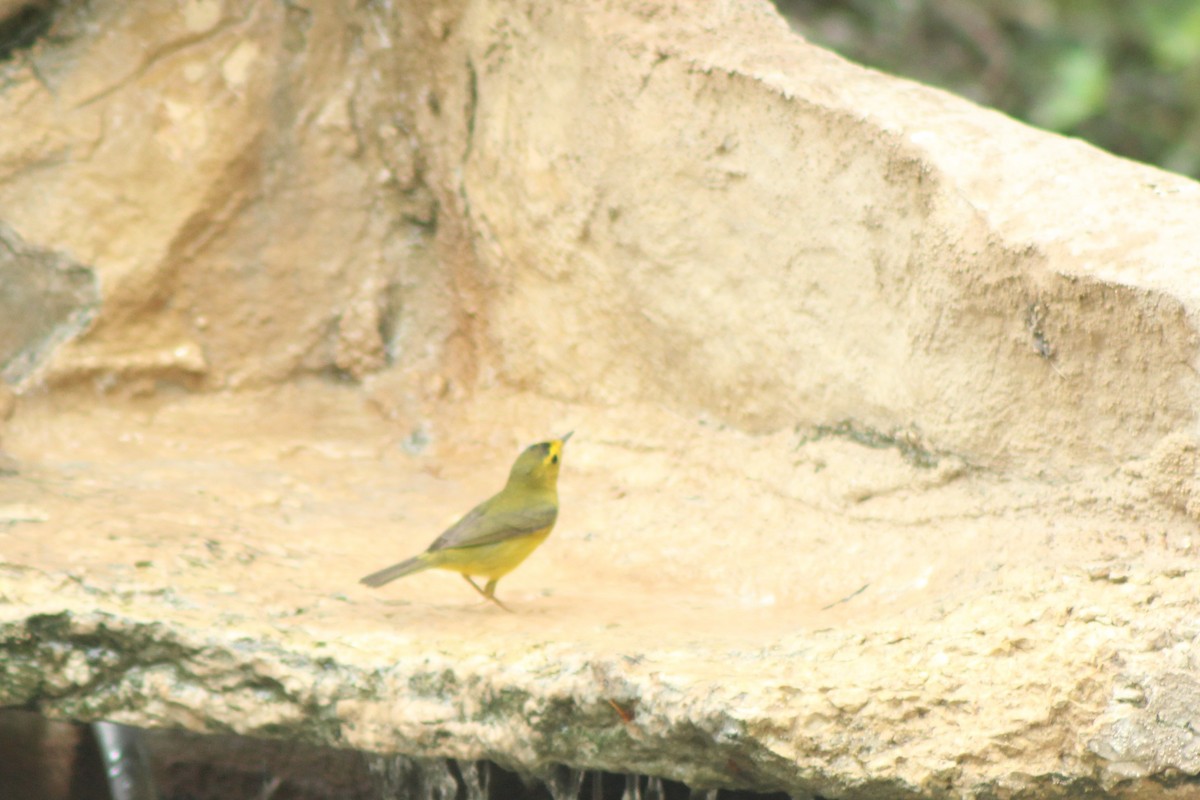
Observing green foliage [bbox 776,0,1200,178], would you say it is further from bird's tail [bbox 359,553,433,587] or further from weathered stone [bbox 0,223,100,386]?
bird's tail [bbox 359,553,433,587]

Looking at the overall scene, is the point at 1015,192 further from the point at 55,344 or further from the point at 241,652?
the point at 55,344

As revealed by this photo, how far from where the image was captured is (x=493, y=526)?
13.7 ft

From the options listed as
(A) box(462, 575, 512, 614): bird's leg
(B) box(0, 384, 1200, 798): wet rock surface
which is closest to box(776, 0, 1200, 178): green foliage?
(B) box(0, 384, 1200, 798): wet rock surface

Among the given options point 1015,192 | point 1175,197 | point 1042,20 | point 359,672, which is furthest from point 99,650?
point 1042,20

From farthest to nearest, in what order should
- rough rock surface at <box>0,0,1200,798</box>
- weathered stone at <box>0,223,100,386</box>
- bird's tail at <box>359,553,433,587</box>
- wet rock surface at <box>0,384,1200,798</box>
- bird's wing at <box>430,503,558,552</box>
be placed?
1. weathered stone at <box>0,223,100,386</box>
2. bird's wing at <box>430,503,558,552</box>
3. bird's tail at <box>359,553,433,587</box>
4. rough rock surface at <box>0,0,1200,798</box>
5. wet rock surface at <box>0,384,1200,798</box>

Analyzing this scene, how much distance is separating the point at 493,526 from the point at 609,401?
1.17 m

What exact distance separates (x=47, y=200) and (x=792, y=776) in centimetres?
335

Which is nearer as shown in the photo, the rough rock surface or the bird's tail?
the rough rock surface

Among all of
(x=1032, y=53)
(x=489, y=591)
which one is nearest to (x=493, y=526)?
(x=489, y=591)

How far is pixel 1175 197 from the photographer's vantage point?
3.89 metres

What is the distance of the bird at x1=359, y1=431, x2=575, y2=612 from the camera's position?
409cm

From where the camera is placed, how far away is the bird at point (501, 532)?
409cm

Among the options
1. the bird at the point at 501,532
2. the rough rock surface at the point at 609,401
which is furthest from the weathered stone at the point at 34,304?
the bird at the point at 501,532

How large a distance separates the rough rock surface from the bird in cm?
11
